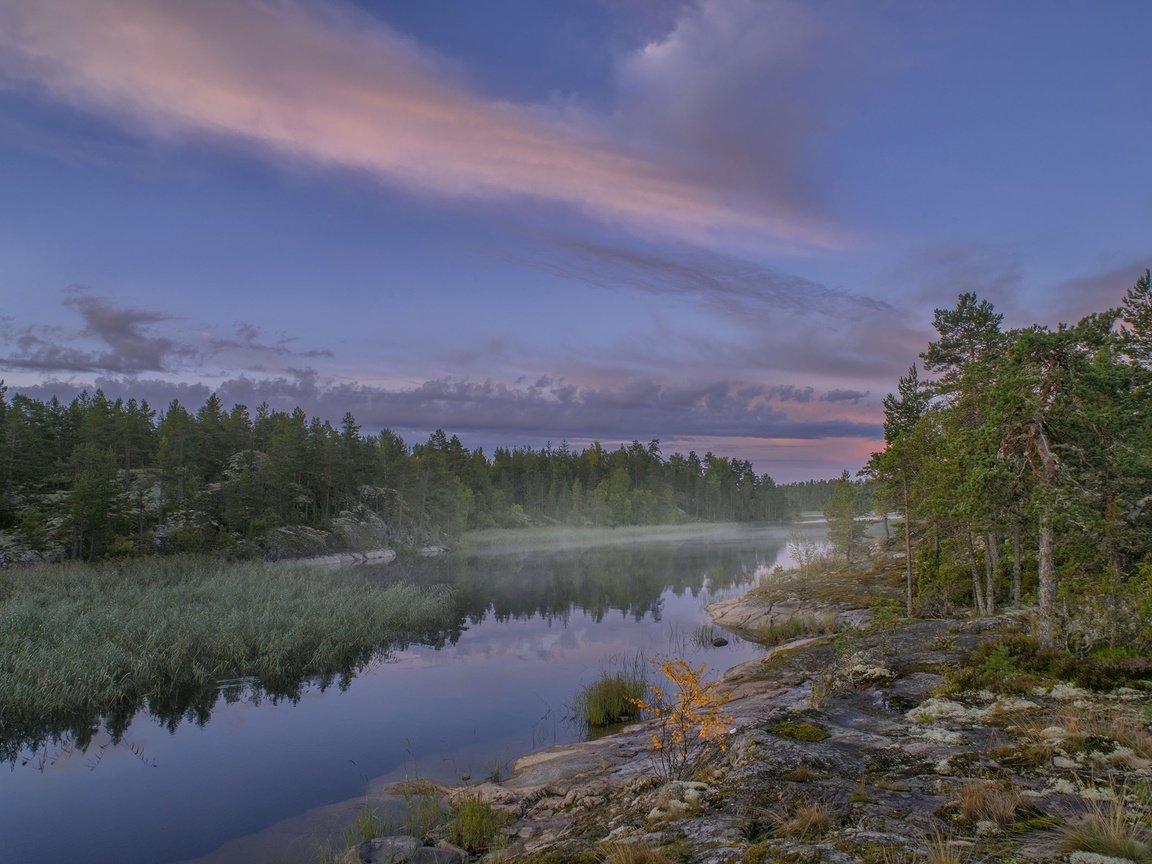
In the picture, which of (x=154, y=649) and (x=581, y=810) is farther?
(x=154, y=649)

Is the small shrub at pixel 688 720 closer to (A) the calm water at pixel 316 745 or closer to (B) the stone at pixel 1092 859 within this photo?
(B) the stone at pixel 1092 859

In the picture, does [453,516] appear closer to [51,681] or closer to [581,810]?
[51,681]

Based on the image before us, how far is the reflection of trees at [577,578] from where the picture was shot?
4097cm

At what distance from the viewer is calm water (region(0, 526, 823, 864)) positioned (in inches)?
509

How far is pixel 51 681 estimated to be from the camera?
18.8m

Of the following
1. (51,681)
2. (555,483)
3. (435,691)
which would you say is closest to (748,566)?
(435,691)

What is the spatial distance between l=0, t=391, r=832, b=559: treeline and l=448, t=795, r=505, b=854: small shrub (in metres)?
49.0

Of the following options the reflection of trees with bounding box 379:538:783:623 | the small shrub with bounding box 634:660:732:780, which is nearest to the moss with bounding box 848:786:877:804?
the small shrub with bounding box 634:660:732:780

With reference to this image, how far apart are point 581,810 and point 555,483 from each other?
141928mm

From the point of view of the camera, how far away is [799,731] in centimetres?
1188

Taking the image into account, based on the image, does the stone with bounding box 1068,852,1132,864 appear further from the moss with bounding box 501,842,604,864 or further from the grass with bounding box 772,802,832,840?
the moss with bounding box 501,842,604,864

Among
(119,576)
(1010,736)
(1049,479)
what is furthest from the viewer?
(119,576)

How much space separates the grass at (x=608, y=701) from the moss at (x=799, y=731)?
23.4 feet

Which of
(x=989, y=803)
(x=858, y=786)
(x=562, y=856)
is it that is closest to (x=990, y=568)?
(x=858, y=786)
